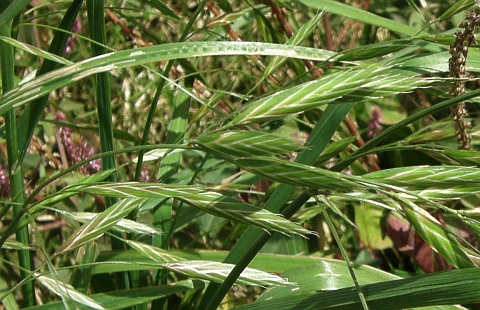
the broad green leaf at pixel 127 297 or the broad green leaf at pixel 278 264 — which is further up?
the broad green leaf at pixel 278 264

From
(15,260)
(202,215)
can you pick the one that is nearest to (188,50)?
(202,215)

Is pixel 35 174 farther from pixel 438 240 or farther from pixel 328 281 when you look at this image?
pixel 438 240

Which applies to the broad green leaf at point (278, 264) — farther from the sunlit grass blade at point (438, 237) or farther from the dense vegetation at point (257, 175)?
the sunlit grass blade at point (438, 237)

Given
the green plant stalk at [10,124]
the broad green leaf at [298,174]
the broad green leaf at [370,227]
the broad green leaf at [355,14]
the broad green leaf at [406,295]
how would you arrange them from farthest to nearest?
the broad green leaf at [370,227]
the broad green leaf at [355,14]
the green plant stalk at [10,124]
the broad green leaf at [406,295]
the broad green leaf at [298,174]

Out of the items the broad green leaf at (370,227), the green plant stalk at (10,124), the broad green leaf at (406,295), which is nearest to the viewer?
the broad green leaf at (406,295)

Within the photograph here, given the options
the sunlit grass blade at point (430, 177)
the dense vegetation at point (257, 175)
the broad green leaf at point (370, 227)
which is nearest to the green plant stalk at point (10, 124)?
the dense vegetation at point (257, 175)

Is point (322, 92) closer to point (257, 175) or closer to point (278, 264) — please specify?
point (257, 175)

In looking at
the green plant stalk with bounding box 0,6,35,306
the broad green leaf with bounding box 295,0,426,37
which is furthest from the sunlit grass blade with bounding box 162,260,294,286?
the broad green leaf with bounding box 295,0,426,37

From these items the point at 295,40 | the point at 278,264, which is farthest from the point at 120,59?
the point at 278,264
